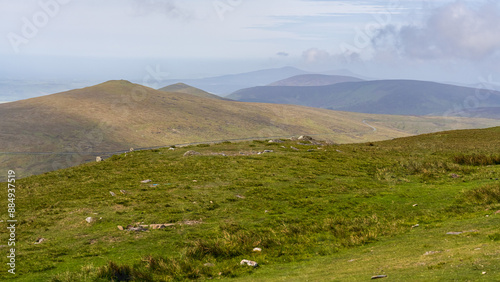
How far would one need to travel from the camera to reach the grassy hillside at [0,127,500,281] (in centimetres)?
1512

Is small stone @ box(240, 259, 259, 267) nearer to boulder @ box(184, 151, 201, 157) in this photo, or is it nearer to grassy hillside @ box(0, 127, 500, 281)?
grassy hillside @ box(0, 127, 500, 281)

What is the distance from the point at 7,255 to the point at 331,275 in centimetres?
1446

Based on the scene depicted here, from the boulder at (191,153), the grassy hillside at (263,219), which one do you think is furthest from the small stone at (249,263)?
the boulder at (191,153)

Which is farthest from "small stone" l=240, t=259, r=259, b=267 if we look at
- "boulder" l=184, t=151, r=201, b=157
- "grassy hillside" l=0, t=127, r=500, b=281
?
"boulder" l=184, t=151, r=201, b=157

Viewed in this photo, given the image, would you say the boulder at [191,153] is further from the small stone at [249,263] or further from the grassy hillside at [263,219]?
the small stone at [249,263]

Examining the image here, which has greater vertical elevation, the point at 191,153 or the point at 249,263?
the point at 191,153

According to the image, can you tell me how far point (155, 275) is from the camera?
1534 centimetres

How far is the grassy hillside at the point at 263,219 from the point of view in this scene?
15.1 m

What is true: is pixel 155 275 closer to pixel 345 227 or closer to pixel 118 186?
pixel 345 227

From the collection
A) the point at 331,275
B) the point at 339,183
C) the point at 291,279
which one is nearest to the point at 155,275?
the point at 291,279

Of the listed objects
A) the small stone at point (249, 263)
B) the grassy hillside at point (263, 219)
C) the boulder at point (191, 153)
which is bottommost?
the small stone at point (249, 263)

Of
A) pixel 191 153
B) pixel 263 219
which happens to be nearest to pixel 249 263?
pixel 263 219

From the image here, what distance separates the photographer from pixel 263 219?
23.1 m

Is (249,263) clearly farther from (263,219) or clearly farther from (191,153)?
(191,153)
